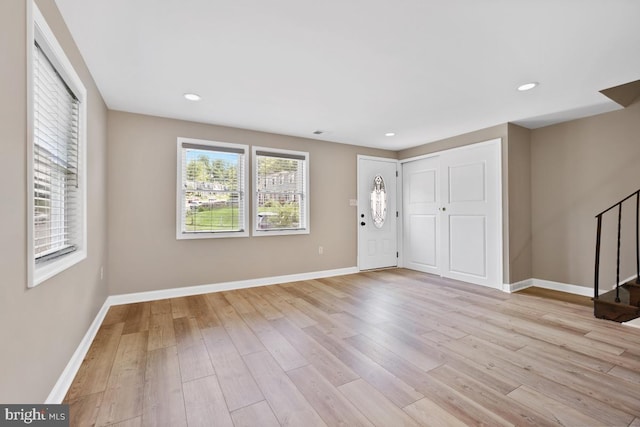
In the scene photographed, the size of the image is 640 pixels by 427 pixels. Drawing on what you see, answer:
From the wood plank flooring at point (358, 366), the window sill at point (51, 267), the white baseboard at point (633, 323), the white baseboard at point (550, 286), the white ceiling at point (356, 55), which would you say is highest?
the white ceiling at point (356, 55)

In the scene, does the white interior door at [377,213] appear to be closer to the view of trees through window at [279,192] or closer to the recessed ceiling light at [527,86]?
the view of trees through window at [279,192]

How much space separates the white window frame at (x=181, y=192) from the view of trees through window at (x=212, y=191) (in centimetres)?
5

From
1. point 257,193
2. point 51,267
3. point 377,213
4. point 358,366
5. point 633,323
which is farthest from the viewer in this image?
point 377,213

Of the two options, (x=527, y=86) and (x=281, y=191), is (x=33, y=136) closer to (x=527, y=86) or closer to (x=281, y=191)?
(x=281, y=191)

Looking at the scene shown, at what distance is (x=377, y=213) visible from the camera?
5629 mm

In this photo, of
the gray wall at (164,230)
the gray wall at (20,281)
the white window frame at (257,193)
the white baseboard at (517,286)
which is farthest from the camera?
the white window frame at (257,193)

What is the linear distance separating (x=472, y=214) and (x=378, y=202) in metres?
1.70

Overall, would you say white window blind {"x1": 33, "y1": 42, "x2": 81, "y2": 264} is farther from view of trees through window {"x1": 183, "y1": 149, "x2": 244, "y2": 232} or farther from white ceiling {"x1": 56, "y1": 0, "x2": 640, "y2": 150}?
view of trees through window {"x1": 183, "y1": 149, "x2": 244, "y2": 232}

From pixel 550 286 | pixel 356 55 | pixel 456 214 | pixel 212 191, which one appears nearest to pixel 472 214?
pixel 456 214

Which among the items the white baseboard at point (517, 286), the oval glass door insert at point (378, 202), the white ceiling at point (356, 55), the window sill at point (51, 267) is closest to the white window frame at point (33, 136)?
the window sill at point (51, 267)

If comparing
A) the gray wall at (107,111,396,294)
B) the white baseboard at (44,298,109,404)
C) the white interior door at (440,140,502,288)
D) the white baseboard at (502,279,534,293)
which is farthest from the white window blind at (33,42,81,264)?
the white baseboard at (502,279,534,293)

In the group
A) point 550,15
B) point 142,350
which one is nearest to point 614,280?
point 550,15

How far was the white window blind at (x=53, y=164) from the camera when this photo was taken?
5.39 ft

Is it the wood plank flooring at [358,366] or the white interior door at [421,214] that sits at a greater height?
the white interior door at [421,214]
